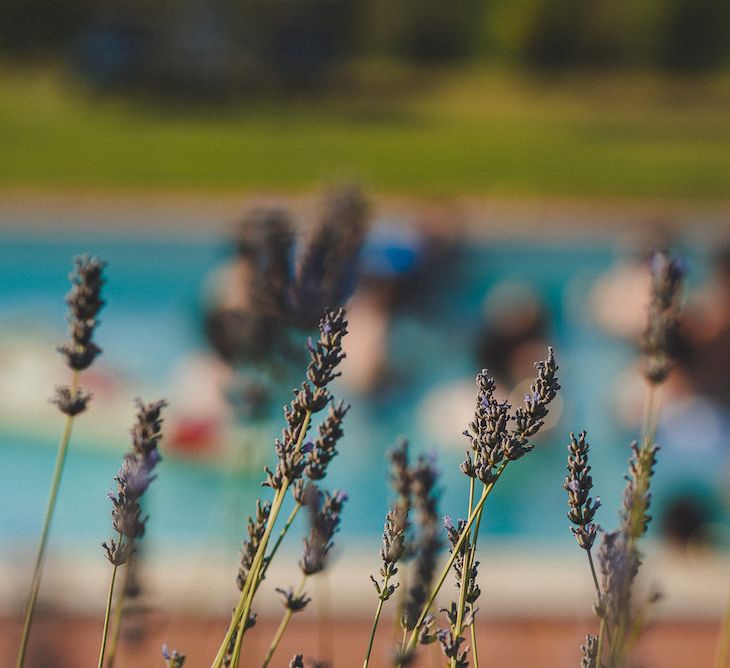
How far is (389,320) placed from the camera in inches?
341

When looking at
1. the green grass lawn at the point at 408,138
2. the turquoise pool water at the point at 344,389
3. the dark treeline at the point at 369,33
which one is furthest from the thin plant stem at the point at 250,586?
the dark treeline at the point at 369,33

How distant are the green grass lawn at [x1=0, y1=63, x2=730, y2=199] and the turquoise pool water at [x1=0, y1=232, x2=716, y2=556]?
2.08m

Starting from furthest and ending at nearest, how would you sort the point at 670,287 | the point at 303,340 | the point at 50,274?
the point at 50,274 → the point at 303,340 → the point at 670,287

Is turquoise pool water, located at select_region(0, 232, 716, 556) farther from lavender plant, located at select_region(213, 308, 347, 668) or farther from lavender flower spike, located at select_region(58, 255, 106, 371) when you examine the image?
lavender plant, located at select_region(213, 308, 347, 668)

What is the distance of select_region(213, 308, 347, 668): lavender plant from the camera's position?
0.92m

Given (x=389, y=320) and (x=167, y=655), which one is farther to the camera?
(x=389, y=320)

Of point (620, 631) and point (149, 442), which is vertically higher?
point (149, 442)

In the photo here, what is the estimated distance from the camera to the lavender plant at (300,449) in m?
0.92

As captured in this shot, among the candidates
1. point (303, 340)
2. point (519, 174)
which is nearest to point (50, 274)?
point (519, 174)

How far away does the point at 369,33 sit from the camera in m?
29.9

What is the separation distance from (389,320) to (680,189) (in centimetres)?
643

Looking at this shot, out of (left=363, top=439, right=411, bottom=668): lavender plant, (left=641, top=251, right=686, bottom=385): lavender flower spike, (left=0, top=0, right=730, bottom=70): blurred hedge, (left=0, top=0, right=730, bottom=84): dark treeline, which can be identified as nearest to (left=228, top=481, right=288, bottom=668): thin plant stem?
(left=363, top=439, right=411, bottom=668): lavender plant

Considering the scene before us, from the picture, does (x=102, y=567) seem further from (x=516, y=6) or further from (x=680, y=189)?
(x=516, y=6)

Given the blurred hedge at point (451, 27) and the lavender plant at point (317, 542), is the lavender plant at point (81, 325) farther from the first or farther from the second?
the blurred hedge at point (451, 27)
